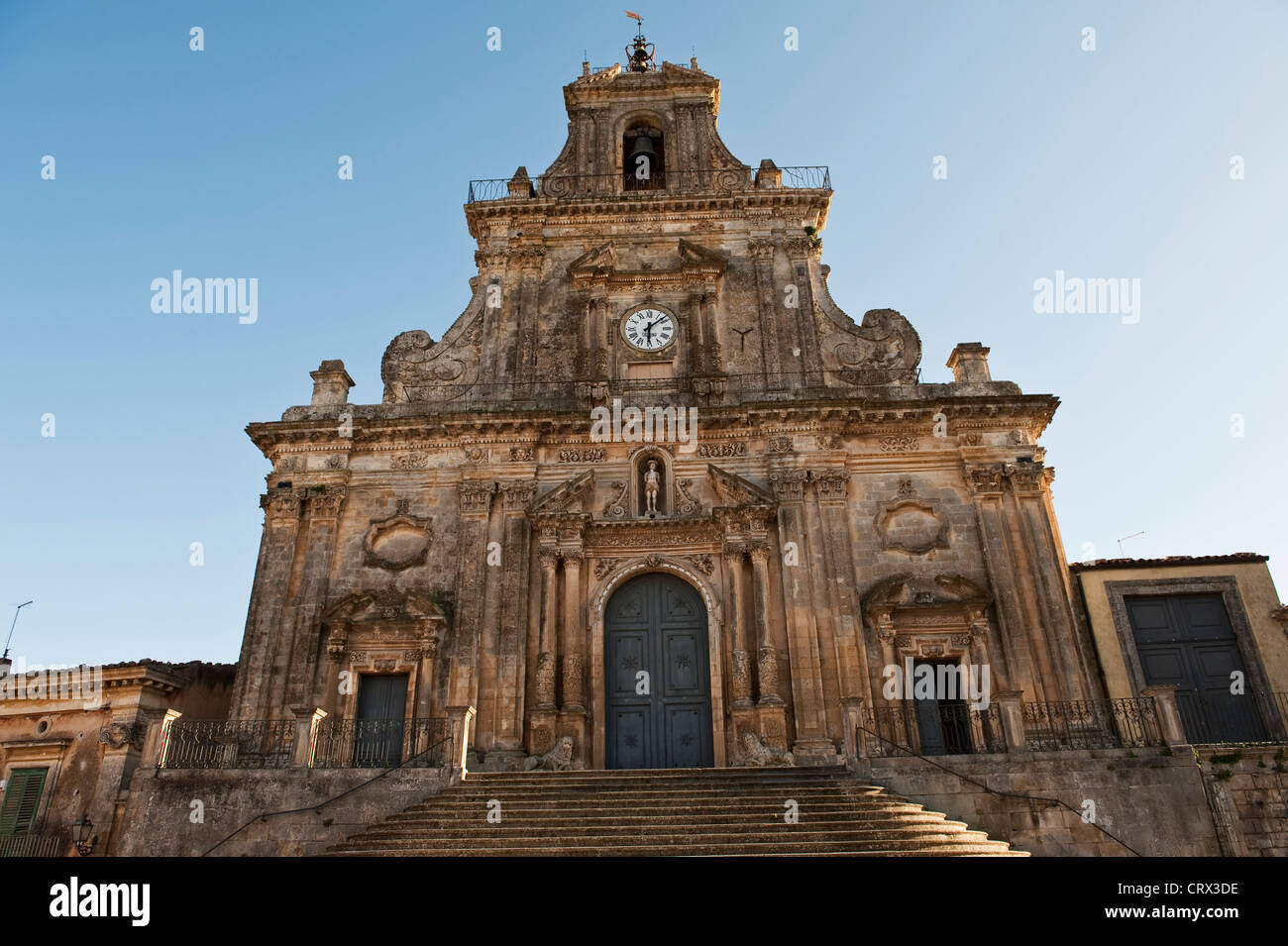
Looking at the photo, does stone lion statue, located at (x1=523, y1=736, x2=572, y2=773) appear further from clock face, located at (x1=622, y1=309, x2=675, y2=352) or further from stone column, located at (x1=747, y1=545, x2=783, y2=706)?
clock face, located at (x1=622, y1=309, x2=675, y2=352)

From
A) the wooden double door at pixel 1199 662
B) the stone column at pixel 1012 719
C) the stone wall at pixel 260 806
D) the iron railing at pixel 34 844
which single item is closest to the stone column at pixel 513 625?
the stone wall at pixel 260 806

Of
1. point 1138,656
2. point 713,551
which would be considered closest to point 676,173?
point 713,551

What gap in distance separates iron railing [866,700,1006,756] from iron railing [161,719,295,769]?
Answer: 10.3 m

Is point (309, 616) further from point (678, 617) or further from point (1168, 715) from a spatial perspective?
point (1168, 715)

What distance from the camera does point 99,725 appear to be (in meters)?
18.8

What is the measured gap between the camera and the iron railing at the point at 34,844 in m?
17.6

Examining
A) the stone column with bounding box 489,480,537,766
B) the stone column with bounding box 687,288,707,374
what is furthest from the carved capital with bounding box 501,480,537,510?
the stone column with bounding box 687,288,707,374

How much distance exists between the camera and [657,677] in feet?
56.4

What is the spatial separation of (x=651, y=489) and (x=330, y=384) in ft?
26.5

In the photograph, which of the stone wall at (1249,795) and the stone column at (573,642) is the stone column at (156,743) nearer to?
the stone column at (573,642)

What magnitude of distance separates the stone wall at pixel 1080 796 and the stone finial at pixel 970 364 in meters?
9.12

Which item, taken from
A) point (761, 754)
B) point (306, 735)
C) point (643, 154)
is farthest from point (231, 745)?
point (643, 154)
